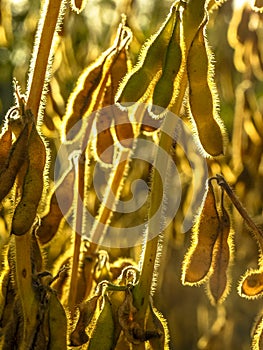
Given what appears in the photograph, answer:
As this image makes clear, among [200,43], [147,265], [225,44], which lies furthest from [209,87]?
[225,44]

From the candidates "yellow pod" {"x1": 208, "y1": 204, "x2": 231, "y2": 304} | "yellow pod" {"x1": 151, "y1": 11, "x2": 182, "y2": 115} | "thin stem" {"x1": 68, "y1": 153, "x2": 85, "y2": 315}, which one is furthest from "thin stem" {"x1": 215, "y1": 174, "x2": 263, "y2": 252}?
"thin stem" {"x1": 68, "y1": 153, "x2": 85, "y2": 315}

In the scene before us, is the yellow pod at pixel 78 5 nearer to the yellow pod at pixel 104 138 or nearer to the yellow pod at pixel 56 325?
the yellow pod at pixel 104 138

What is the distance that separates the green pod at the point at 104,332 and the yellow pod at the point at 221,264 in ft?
0.62

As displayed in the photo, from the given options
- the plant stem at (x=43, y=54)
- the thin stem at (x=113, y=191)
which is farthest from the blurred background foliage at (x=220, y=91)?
the plant stem at (x=43, y=54)

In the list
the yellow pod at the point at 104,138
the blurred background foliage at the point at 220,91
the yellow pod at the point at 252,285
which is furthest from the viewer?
the blurred background foliage at the point at 220,91

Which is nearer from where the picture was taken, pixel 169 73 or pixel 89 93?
pixel 169 73

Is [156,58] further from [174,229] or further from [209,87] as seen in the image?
[174,229]

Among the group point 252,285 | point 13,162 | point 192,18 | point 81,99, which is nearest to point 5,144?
point 13,162

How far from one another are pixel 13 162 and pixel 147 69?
0.24m

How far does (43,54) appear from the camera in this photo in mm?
1190

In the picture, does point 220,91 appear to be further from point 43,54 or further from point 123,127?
point 43,54

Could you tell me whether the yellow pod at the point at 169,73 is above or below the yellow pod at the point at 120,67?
below

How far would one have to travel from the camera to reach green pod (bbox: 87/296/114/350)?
3.78 feet

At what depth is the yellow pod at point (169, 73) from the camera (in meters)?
1.12
